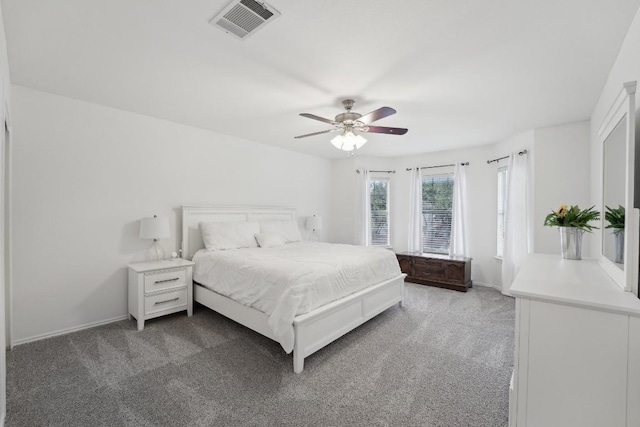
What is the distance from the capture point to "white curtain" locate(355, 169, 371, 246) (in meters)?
5.89

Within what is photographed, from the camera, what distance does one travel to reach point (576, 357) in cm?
119

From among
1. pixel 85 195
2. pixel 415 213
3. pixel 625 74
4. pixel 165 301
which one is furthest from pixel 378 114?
pixel 415 213

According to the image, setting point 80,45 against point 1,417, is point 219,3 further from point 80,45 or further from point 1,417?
point 1,417

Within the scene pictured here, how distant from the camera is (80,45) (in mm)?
2039

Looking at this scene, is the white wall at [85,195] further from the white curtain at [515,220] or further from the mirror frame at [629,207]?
the white curtain at [515,220]

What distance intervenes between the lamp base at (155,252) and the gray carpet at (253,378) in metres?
0.80

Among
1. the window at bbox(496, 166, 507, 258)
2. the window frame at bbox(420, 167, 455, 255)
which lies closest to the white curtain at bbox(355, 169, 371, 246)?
the window frame at bbox(420, 167, 455, 255)

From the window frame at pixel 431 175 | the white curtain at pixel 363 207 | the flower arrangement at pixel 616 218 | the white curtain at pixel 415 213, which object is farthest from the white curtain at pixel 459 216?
the flower arrangement at pixel 616 218

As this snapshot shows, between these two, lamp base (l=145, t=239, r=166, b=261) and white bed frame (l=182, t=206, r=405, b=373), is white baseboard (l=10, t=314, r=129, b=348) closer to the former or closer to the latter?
lamp base (l=145, t=239, r=166, b=261)

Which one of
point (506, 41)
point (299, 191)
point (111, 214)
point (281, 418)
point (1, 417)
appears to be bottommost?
point (281, 418)

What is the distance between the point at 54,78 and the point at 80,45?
2.74 feet

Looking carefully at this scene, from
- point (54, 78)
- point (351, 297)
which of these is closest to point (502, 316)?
point (351, 297)

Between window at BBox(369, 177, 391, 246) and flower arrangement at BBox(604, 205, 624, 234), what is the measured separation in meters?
4.23

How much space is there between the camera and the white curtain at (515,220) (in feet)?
13.5
